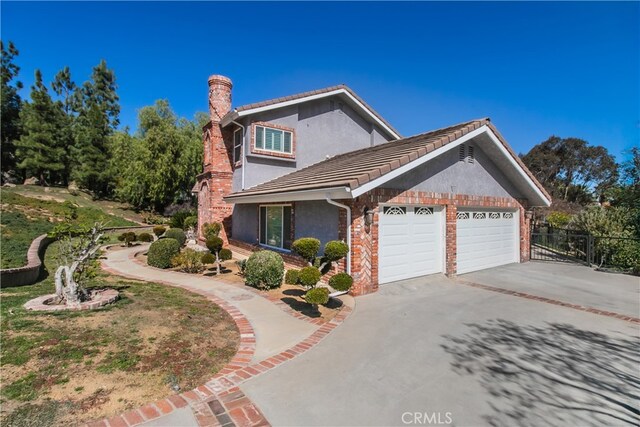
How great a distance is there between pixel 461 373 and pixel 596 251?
42.1 feet

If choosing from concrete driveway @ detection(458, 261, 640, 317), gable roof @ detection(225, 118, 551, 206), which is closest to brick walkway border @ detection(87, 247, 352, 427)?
gable roof @ detection(225, 118, 551, 206)

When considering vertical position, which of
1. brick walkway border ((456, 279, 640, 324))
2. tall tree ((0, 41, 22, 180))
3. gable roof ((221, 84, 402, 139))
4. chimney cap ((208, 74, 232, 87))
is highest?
tall tree ((0, 41, 22, 180))

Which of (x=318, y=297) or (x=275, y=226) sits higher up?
(x=275, y=226)

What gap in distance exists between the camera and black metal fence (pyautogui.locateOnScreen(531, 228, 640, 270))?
11.4 metres

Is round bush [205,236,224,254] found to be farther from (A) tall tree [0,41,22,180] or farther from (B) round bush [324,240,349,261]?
(A) tall tree [0,41,22,180]

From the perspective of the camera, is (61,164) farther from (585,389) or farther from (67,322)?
(585,389)

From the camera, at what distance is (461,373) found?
433 cm

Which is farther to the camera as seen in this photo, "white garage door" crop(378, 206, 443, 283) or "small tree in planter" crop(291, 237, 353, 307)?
"white garage door" crop(378, 206, 443, 283)

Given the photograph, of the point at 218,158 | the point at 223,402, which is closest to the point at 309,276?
the point at 223,402

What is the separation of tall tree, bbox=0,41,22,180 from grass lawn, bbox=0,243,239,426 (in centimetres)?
4424

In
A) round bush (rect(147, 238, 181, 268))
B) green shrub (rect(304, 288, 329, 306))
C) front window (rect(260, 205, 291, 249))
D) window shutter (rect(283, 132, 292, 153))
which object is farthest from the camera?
window shutter (rect(283, 132, 292, 153))

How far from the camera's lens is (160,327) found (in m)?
5.58

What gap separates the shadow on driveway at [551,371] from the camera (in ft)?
11.5

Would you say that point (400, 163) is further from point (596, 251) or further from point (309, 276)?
point (596, 251)
